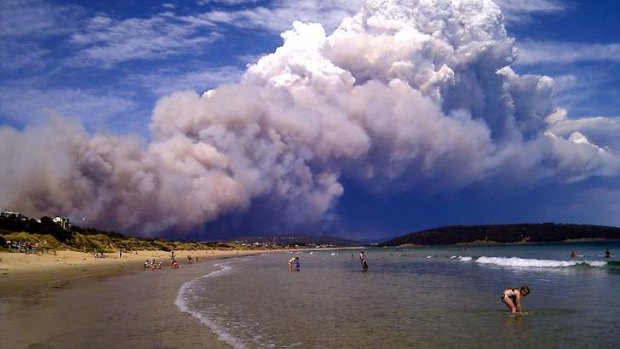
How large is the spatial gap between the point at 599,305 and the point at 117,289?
28.9 meters

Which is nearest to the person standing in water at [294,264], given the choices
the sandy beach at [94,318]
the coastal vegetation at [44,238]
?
the sandy beach at [94,318]

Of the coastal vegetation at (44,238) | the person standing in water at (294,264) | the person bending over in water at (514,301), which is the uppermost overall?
the coastal vegetation at (44,238)

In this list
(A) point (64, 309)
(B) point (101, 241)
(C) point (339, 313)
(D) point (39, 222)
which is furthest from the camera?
(B) point (101, 241)

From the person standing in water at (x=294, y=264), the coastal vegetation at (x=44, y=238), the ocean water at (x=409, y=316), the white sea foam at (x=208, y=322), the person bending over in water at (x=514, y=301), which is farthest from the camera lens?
the coastal vegetation at (x=44, y=238)

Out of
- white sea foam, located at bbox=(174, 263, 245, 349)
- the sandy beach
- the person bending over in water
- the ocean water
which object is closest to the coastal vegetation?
the sandy beach

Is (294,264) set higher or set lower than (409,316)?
lower

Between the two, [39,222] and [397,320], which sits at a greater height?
[39,222]

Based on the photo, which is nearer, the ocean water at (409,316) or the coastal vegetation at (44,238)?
the ocean water at (409,316)

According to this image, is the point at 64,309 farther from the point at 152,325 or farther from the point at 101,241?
the point at 101,241

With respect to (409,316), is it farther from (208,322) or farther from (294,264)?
(294,264)

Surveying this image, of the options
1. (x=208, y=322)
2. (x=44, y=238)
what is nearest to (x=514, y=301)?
(x=208, y=322)

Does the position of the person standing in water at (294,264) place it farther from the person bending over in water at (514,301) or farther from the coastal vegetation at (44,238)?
the person bending over in water at (514,301)

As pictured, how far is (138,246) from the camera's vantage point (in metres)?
129

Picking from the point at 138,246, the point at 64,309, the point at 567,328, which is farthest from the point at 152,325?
the point at 138,246
